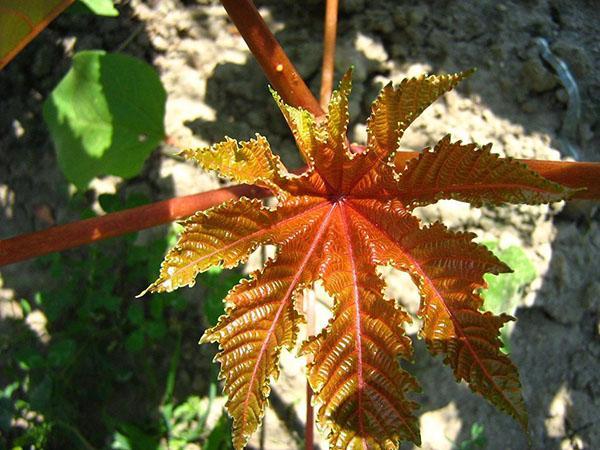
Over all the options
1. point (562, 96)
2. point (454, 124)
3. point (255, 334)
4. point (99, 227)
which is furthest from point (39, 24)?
point (562, 96)

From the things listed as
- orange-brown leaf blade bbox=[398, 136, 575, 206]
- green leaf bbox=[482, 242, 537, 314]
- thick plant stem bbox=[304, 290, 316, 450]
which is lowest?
thick plant stem bbox=[304, 290, 316, 450]

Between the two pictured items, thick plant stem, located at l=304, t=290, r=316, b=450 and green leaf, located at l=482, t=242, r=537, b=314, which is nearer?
thick plant stem, located at l=304, t=290, r=316, b=450

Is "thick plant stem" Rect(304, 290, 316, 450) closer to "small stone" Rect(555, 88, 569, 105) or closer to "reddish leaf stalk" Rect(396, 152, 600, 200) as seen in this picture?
"reddish leaf stalk" Rect(396, 152, 600, 200)

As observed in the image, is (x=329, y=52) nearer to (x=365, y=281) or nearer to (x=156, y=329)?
(x=365, y=281)

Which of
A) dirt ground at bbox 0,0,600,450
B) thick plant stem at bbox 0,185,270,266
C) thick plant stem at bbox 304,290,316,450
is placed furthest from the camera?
dirt ground at bbox 0,0,600,450

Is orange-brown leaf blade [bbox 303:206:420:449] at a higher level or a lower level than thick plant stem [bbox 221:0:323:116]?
lower

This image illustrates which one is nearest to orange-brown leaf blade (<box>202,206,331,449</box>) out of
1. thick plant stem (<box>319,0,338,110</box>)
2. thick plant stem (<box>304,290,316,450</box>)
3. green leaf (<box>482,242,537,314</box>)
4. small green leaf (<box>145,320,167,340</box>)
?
thick plant stem (<box>304,290,316,450</box>)
